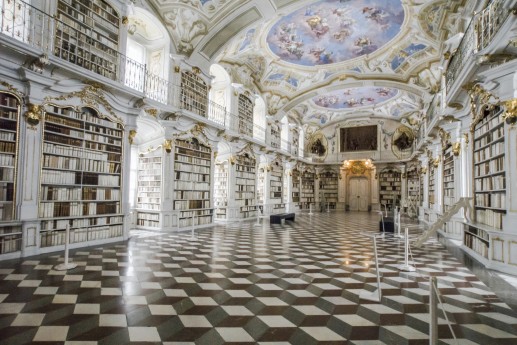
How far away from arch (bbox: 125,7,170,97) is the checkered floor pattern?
521 centimetres

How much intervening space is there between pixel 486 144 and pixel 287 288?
5046 millimetres

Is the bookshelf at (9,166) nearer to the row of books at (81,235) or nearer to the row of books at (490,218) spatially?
the row of books at (81,235)

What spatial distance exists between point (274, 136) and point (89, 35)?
39.9 ft

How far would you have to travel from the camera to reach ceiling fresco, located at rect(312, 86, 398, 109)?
61.0ft

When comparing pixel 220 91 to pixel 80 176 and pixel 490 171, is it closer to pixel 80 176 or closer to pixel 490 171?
pixel 80 176

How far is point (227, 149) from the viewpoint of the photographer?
529 inches

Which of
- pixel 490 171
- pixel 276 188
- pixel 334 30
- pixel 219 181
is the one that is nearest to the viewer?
pixel 490 171

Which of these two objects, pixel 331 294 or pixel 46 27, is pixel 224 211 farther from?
pixel 331 294

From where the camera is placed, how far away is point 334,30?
1278cm

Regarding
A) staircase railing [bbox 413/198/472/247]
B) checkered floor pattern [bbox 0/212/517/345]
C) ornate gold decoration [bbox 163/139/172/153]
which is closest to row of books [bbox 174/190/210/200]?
ornate gold decoration [bbox 163/139/172/153]

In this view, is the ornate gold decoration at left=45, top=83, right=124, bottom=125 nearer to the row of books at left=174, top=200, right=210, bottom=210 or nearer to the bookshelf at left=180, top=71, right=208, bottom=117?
the bookshelf at left=180, top=71, right=208, bottom=117

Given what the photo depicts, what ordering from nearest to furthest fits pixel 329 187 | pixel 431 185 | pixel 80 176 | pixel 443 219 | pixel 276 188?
1. pixel 443 219
2. pixel 80 176
3. pixel 431 185
4. pixel 276 188
5. pixel 329 187

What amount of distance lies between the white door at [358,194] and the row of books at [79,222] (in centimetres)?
1873

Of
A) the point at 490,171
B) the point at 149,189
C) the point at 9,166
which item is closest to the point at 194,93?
the point at 149,189
